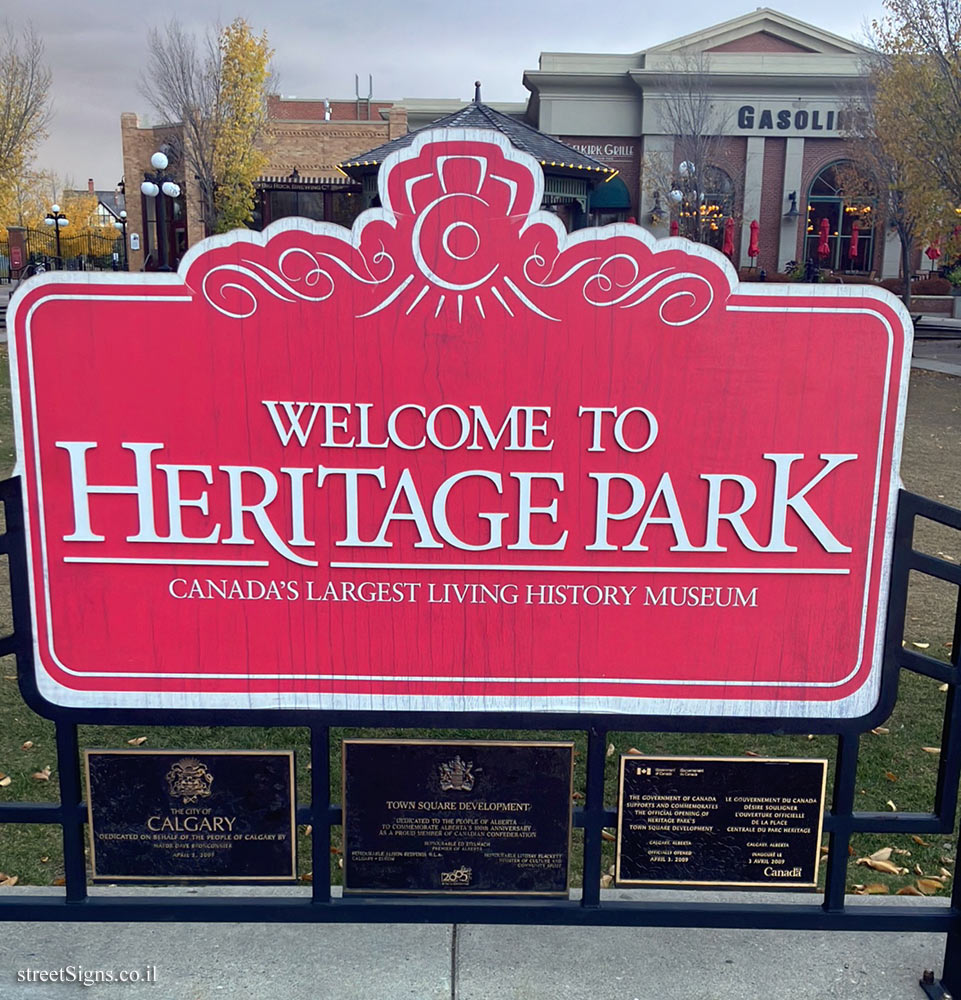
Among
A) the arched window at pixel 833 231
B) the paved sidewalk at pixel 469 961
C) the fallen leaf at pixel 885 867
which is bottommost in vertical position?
the fallen leaf at pixel 885 867

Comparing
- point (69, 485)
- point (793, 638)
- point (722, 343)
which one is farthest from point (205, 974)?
point (722, 343)

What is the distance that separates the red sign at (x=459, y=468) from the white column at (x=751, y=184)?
126 ft

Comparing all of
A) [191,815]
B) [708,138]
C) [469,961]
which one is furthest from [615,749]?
[708,138]

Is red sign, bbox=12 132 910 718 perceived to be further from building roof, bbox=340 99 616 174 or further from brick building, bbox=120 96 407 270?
brick building, bbox=120 96 407 270

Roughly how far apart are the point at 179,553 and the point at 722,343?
1.48 m

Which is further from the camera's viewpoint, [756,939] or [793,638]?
[756,939]

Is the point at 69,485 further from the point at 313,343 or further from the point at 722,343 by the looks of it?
the point at 722,343

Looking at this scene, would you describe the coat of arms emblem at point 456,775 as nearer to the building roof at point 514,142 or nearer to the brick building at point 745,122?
the building roof at point 514,142

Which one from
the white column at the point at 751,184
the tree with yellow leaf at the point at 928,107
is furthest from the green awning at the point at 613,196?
the tree with yellow leaf at the point at 928,107

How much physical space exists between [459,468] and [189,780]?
3.75 feet

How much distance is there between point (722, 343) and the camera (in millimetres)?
2400

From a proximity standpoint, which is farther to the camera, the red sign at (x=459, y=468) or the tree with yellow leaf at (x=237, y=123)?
Result: the tree with yellow leaf at (x=237, y=123)

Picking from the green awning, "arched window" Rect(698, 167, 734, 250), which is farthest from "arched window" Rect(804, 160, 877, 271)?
the green awning

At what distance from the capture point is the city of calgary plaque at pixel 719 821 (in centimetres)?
263
